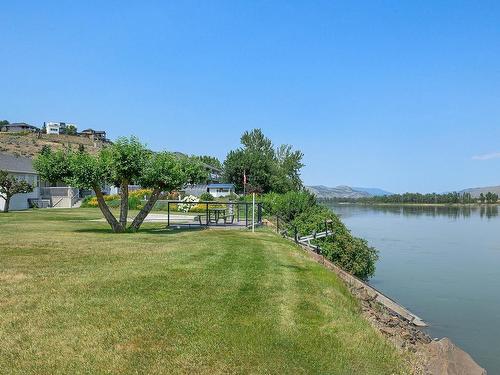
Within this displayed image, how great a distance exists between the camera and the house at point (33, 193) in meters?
40.4

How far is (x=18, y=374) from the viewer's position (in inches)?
206

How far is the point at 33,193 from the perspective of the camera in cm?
4344

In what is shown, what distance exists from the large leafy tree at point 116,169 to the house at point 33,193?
20.4 meters

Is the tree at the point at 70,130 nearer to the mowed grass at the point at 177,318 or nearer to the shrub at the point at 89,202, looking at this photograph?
the shrub at the point at 89,202

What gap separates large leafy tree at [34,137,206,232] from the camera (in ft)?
62.8

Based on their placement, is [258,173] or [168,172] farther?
[258,173]

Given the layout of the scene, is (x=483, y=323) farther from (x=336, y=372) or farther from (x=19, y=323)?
(x=19, y=323)

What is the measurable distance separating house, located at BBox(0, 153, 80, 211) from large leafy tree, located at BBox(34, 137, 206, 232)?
20412 mm

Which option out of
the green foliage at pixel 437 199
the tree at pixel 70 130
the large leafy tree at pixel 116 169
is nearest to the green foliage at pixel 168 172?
the large leafy tree at pixel 116 169

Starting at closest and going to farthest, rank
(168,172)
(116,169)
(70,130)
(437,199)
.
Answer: (116,169) → (168,172) → (70,130) → (437,199)

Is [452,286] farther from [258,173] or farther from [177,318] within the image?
[258,173]

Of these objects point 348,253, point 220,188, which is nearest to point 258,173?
point 220,188

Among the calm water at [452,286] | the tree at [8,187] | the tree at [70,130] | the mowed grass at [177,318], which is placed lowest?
the calm water at [452,286]

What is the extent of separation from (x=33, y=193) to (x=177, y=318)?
1579 inches
